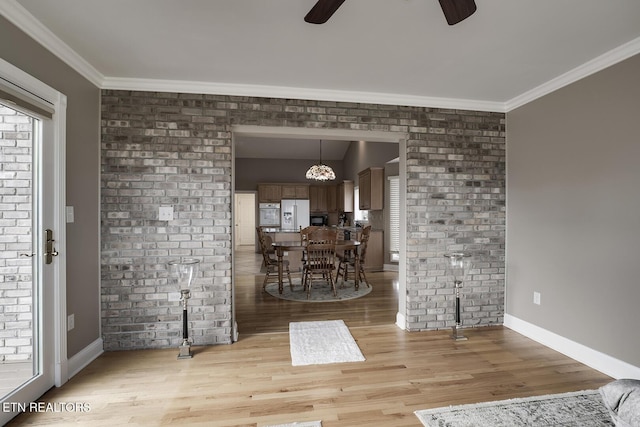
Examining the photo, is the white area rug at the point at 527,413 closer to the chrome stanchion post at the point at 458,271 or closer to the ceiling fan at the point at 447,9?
the chrome stanchion post at the point at 458,271

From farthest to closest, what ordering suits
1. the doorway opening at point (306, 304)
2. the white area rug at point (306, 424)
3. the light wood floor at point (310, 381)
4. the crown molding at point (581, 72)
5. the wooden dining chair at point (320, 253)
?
the wooden dining chair at point (320, 253) → the doorway opening at point (306, 304) → the crown molding at point (581, 72) → the light wood floor at point (310, 381) → the white area rug at point (306, 424)

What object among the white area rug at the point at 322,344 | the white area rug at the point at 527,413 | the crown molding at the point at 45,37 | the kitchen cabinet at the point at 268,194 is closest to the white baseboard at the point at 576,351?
the white area rug at the point at 527,413

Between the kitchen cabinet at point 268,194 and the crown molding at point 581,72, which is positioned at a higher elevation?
the crown molding at point 581,72

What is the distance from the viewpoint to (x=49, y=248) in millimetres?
2029

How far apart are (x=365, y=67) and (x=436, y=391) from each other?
256 centimetres

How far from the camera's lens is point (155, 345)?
2.72 meters

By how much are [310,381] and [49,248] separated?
2077mm

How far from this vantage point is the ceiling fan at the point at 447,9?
1.32 m

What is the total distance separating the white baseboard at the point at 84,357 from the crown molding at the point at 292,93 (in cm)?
228

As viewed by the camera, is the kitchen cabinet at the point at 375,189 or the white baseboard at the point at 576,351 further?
the kitchen cabinet at the point at 375,189

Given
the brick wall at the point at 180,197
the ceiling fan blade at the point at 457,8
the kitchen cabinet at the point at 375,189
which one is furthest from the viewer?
the kitchen cabinet at the point at 375,189

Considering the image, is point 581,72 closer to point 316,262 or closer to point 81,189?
point 316,262

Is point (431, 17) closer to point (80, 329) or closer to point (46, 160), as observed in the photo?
point (46, 160)

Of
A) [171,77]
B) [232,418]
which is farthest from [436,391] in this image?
[171,77]
